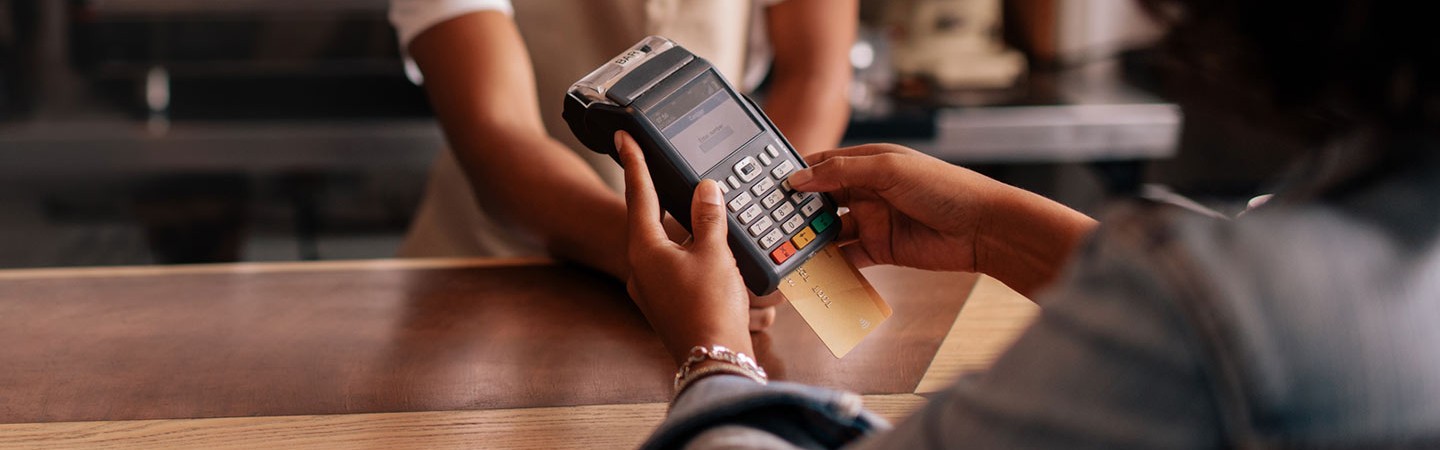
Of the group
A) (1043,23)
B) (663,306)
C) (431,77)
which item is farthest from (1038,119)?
(663,306)

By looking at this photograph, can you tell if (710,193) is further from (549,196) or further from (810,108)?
(810,108)

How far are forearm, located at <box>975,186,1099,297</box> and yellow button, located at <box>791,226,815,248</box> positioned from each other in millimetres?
104

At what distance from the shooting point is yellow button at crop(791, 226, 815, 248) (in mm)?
726

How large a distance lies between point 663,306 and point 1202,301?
1.17 ft

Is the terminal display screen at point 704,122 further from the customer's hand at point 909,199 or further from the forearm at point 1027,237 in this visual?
the forearm at point 1027,237

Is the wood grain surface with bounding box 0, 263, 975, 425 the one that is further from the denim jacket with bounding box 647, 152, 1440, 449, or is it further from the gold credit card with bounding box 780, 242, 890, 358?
the denim jacket with bounding box 647, 152, 1440, 449

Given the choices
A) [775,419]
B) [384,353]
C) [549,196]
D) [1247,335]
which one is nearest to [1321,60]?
[1247,335]

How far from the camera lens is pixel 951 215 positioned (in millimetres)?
746

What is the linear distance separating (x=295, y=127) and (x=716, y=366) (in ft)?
5.09

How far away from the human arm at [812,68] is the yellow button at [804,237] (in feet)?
1.28

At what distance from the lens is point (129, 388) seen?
0.68m

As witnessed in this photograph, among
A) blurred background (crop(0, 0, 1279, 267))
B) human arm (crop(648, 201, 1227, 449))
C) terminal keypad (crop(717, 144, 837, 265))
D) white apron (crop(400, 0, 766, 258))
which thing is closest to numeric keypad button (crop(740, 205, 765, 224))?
terminal keypad (crop(717, 144, 837, 265))

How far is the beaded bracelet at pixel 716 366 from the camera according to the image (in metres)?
0.55

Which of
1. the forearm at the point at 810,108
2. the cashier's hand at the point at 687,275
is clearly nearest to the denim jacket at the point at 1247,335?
the cashier's hand at the point at 687,275
